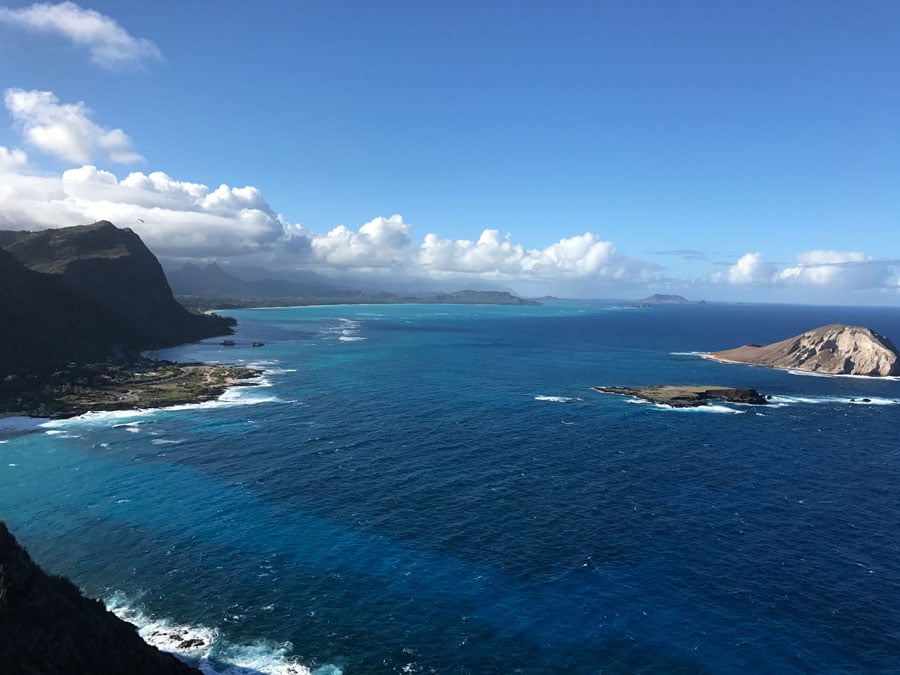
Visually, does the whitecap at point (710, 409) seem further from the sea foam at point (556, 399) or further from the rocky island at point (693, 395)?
the sea foam at point (556, 399)

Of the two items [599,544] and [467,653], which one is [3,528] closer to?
[467,653]

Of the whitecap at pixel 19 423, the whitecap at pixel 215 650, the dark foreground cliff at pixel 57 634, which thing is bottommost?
the whitecap at pixel 215 650

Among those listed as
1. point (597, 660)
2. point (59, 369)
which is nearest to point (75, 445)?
point (59, 369)

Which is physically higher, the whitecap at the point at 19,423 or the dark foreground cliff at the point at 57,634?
the dark foreground cliff at the point at 57,634

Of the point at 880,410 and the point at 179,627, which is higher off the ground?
the point at 880,410

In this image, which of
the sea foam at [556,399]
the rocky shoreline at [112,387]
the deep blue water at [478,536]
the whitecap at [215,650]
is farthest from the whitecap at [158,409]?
the whitecap at [215,650]

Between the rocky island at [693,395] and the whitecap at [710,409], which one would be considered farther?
the rocky island at [693,395]

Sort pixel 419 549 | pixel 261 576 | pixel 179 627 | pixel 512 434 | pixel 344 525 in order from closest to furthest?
pixel 179 627, pixel 261 576, pixel 419 549, pixel 344 525, pixel 512 434
